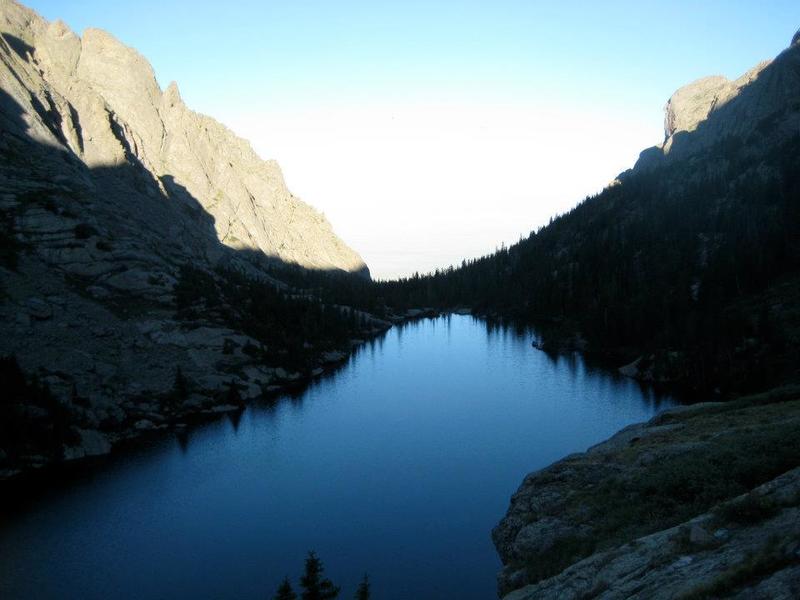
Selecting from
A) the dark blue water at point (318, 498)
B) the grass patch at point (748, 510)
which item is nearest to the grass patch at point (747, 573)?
the grass patch at point (748, 510)

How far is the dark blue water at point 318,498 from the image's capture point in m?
45.4

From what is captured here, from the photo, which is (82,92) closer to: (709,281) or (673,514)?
(709,281)

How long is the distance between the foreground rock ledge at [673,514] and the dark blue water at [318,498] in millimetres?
12063

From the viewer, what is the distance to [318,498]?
6094 centimetres

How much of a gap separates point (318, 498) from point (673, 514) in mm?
42482

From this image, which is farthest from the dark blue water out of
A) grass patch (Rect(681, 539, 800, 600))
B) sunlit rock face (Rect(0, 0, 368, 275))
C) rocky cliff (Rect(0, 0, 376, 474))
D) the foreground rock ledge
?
sunlit rock face (Rect(0, 0, 368, 275))

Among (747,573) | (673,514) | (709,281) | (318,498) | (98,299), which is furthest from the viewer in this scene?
(709,281)

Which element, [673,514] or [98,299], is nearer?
[673,514]

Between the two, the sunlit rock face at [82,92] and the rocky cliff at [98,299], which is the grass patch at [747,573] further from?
the sunlit rock face at [82,92]

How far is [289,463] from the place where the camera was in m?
72.4

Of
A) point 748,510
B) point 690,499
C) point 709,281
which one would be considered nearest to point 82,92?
point 709,281

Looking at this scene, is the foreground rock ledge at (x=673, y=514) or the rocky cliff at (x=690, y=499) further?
the rocky cliff at (x=690, y=499)

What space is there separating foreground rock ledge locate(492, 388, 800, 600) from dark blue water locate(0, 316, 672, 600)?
475 inches

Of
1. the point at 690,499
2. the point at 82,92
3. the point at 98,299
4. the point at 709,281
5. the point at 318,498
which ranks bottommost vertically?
the point at 318,498
